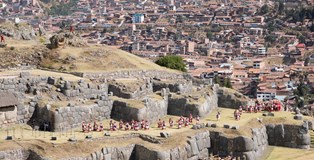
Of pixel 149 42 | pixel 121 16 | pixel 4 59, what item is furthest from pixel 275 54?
pixel 4 59

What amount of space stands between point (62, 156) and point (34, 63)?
1695 cm

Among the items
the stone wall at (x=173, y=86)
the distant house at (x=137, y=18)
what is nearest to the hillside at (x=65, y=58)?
the stone wall at (x=173, y=86)

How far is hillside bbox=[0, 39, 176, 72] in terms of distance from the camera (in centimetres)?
3931

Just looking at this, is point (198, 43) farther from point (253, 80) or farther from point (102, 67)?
point (102, 67)

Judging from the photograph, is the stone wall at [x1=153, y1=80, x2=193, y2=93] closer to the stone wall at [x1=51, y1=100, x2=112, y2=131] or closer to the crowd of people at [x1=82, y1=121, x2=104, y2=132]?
the stone wall at [x1=51, y1=100, x2=112, y2=131]

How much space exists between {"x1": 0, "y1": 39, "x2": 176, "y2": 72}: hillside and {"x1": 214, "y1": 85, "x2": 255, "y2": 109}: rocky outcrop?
6175mm

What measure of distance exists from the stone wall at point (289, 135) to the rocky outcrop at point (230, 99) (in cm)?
573

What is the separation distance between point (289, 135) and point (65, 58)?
1558 cm

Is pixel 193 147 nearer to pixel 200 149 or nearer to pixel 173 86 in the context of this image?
pixel 200 149

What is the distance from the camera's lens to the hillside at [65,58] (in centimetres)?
3931

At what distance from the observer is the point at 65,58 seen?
40.3 meters

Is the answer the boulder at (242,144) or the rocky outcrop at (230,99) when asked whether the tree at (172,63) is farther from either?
the boulder at (242,144)

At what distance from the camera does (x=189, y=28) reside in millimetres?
161500

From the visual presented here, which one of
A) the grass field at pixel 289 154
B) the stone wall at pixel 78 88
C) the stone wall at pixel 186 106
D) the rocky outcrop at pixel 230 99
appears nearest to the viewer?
the grass field at pixel 289 154
